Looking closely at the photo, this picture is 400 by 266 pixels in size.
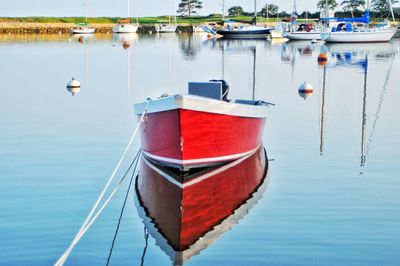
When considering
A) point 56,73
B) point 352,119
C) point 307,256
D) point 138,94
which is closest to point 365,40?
point 56,73

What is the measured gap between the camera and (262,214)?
13.5 metres

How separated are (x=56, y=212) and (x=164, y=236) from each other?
2481 mm

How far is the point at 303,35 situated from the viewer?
99938 mm

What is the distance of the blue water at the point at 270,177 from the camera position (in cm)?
1136

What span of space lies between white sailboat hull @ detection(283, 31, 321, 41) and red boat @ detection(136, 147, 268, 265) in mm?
80617

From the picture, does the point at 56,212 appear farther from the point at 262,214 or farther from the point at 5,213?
the point at 262,214

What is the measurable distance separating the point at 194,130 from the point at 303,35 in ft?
281

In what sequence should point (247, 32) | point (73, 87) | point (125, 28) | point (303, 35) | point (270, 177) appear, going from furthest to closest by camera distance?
point (125, 28) < point (247, 32) < point (303, 35) < point (73, 87) < point (270, 177)

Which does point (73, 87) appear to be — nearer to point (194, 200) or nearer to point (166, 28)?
point (194, 200)

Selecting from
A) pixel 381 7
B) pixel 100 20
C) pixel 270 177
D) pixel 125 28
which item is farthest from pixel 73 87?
pixel 381 7

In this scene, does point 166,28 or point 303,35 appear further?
point 166,28

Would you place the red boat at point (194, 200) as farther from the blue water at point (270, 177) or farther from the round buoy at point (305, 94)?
the round buoy at point (305, 94)

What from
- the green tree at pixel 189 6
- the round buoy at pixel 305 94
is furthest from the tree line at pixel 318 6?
the round buoy at pixel 305 94

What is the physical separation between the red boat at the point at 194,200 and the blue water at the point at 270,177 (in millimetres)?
246
